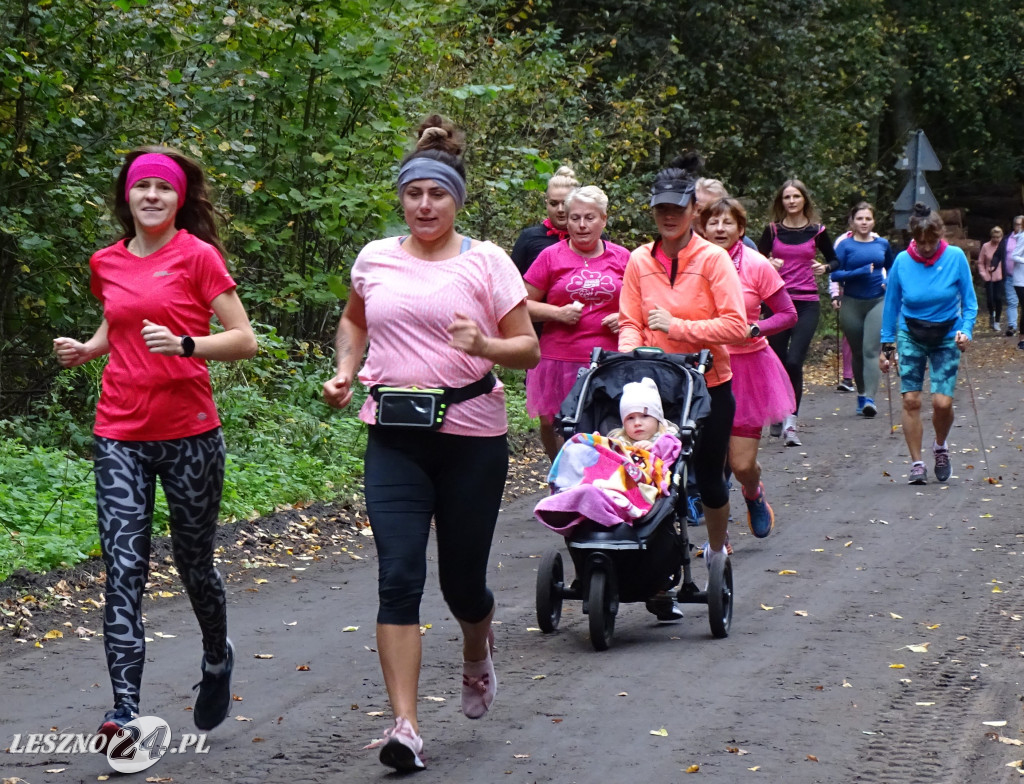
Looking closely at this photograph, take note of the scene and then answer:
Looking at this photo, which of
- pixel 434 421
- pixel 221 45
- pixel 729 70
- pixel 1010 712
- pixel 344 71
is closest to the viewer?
pixel 434 421

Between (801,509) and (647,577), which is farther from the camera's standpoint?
(801,509)

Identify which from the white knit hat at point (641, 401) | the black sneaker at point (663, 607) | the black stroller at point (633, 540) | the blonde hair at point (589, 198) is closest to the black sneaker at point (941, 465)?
the blonde hair at point (589, 198)

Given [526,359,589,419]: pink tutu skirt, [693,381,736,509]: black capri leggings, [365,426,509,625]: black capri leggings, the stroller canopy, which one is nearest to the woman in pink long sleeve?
[526,359,589,419]: pink tutu skirt

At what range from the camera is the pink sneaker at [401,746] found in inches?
198

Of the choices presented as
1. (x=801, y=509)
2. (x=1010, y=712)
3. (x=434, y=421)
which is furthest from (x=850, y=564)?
(x=434, y=421)

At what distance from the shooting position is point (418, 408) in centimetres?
514

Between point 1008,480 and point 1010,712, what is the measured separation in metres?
7.44

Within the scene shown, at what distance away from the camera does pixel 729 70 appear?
26281 millimetres

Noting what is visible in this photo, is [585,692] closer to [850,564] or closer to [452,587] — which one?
[452,587]

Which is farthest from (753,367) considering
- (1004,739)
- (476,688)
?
(476,688)

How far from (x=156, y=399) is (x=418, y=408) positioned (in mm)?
969

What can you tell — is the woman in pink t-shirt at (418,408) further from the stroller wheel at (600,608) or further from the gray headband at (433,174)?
the stroller wheel at (600,608)

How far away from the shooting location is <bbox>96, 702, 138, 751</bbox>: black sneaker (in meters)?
5.21

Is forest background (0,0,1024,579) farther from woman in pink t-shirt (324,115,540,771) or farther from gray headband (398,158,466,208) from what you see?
gray headband (398,158,466,208)
